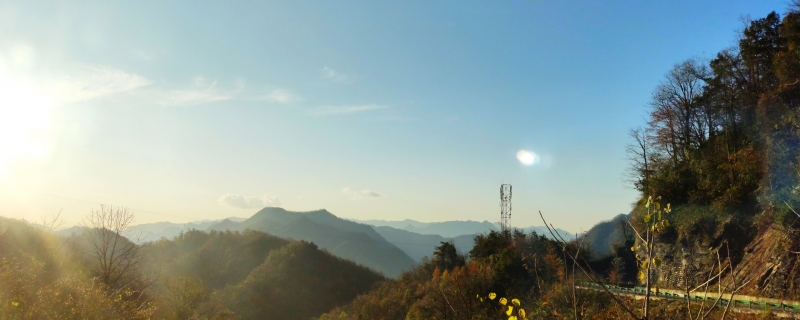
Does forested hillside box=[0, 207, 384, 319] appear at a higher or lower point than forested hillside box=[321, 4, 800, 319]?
lower

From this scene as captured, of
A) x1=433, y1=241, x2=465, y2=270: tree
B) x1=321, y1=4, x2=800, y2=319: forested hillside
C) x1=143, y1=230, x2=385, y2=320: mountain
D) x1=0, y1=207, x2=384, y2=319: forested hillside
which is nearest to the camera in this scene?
x1=0, y1=207, x2=384, y2=319: forested hillside

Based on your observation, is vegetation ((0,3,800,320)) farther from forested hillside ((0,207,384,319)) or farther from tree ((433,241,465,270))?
tree ((433,241,465,270))

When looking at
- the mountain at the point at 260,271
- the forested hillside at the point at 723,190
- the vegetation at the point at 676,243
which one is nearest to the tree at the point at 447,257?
the vegetation at the point at 676,243

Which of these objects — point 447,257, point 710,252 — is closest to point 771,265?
point 710,252

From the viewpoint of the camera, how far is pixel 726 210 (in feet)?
61.4

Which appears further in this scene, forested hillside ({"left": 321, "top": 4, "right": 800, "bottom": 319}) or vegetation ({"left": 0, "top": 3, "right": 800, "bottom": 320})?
forested hillside ({"left": 321, "top": 4, "right": 800, "bottom": 319})

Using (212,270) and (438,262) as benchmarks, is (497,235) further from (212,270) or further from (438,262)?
(212,270)

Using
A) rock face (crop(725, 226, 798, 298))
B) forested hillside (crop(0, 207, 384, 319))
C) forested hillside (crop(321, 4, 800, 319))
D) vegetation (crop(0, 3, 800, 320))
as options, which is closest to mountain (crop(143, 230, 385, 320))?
forested hillside (crop(0, 207, 384, 319))

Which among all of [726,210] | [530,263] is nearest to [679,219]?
[726,210]

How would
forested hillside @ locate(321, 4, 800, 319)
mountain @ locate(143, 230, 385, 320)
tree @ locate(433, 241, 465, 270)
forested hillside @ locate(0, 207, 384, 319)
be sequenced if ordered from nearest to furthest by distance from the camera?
forested hillside @ locate(0, 207, 384, 319)
forested hillside @ locate(321, 4, 800, 319)
tree @ locate(433, 241, 465, 270)
mountain @ locate(143, 230, 385, 320)

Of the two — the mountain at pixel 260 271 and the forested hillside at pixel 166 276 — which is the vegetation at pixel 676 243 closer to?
the forested hillside at pixel 166 276

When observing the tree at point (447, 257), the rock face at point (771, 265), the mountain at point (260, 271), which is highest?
the rock face at point (771, 265)

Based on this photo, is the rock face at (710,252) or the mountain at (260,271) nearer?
the rock face at (710,252)

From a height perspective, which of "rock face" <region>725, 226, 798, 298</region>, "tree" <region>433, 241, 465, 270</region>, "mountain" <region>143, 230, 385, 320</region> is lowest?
"mountain" <region>143, 230, 385, 320</region>
